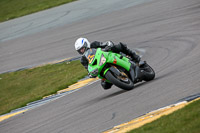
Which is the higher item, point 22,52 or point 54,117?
point 54,117

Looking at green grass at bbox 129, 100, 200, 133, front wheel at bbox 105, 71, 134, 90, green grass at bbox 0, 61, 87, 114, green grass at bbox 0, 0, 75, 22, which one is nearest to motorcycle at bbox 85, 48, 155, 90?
front wheel at bbox 105, 71, 134, 90

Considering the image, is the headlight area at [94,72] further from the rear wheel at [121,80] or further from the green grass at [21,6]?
the green grass at [21,6]

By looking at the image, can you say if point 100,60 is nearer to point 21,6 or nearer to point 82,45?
point 82,45

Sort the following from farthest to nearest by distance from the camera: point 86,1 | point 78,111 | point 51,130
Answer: point 86,1 < point 78,111 < point 51,130

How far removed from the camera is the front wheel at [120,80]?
8.84 m

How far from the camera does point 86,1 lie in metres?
26.9

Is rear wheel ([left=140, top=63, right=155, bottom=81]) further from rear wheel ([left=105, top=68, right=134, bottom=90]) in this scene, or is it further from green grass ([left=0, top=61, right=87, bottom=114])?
green grass ([left=0, top=61, right=87, bottom=114])

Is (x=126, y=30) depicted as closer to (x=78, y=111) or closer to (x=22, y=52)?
(x=22, y=52)

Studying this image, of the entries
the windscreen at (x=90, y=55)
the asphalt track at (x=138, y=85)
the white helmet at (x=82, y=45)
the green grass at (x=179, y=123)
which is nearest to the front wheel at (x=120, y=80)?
the asphalt track at (x=138, y=85)

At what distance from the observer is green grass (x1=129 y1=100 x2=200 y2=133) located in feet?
17.5

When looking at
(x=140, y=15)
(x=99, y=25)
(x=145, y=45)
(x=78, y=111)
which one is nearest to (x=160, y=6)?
(x=140, y=15)

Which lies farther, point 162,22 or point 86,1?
point 86,1

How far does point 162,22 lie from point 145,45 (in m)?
2.70

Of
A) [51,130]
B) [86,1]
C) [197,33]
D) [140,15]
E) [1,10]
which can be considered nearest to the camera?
[51,130]
